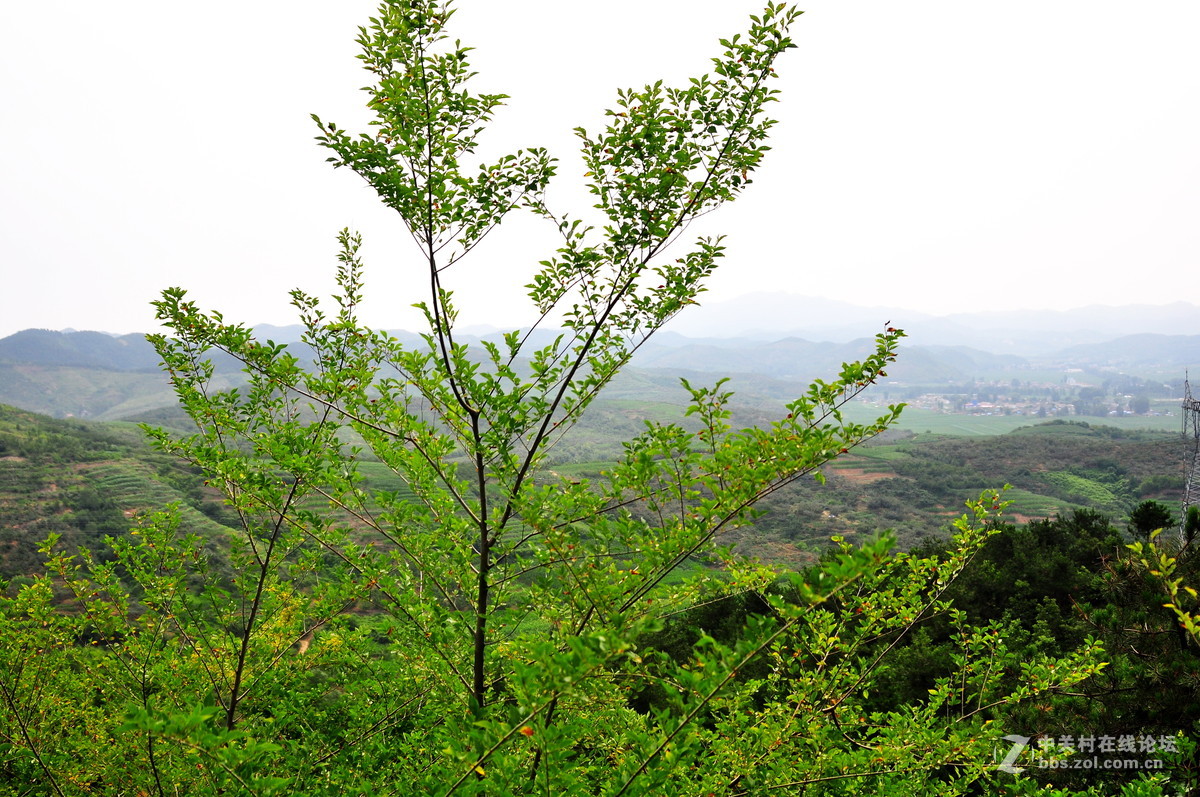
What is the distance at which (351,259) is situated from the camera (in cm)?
613

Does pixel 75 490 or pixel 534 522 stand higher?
pixel 534 522

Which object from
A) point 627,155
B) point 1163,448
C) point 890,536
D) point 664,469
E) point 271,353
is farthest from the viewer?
point 1163,448

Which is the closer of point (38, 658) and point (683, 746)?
point (683, 746)

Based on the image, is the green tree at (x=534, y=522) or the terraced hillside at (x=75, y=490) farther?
the terraced hillside at (x=75, y=490)

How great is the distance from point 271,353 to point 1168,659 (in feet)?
29.6

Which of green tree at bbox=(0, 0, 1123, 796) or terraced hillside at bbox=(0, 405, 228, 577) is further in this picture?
terraced hillside at bbox=(0, 405, 228, 577)

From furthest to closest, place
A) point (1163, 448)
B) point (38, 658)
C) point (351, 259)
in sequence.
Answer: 1. point (1163, 448)
2. point (38, 658)
3. point (351, 259)

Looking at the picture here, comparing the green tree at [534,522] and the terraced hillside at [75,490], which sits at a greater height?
the green tree at [534,522]

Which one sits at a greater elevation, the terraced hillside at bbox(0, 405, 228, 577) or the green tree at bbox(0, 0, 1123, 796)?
the green tree at bbox(0, 0, 1123, 796)

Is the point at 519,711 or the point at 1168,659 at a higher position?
the point at 519,711

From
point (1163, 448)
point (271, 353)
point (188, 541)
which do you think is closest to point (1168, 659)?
point (271, 353)

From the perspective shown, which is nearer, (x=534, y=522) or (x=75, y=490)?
(x=534, y=522)

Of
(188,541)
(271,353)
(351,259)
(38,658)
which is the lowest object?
(38,658)

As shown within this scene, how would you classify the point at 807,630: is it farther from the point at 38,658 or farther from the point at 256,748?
the point at 38,658
